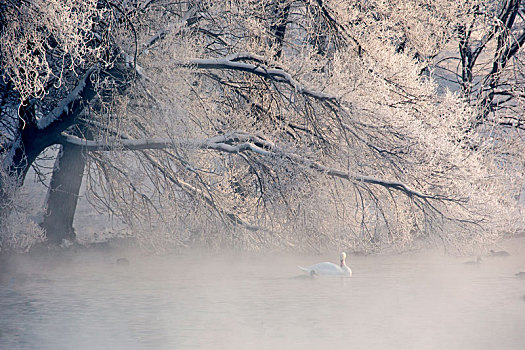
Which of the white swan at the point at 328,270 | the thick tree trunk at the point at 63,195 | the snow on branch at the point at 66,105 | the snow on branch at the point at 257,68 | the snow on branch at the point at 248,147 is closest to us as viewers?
the snow on branch at the point at 66,105

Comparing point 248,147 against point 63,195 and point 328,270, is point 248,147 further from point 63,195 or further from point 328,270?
point 63,195

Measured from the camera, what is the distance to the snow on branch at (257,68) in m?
12.6

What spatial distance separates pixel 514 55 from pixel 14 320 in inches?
474

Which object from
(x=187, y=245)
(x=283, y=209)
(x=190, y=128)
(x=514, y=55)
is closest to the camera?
(x=190, y=128)

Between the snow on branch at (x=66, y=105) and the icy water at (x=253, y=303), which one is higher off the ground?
the snow on branch at (x=66, y=105)

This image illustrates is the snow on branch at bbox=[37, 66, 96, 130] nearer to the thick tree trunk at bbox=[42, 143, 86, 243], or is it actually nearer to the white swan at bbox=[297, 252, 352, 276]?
the thick tree trunk at bbox=[42, 143, 86, 243]

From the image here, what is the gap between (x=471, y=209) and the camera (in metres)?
13.1

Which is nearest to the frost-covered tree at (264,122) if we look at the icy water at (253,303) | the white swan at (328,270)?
the white swan at (328,270)

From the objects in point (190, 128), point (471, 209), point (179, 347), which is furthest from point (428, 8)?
point (179, 347)

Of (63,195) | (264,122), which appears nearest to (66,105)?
(264,122)

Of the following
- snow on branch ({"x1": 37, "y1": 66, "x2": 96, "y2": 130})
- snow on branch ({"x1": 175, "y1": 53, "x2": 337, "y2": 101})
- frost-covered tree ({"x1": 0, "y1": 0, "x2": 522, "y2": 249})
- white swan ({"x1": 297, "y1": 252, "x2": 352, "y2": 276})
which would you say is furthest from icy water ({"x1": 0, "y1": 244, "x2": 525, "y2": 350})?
snow on branch ({"x1": 175, "y1": 53, "x2": 337, "y2": 101})

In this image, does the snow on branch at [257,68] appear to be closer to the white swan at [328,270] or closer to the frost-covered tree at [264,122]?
the frost-covered tree at [264,122]

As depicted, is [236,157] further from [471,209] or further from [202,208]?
[471,209]

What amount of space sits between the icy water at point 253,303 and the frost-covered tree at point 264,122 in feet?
3.08
